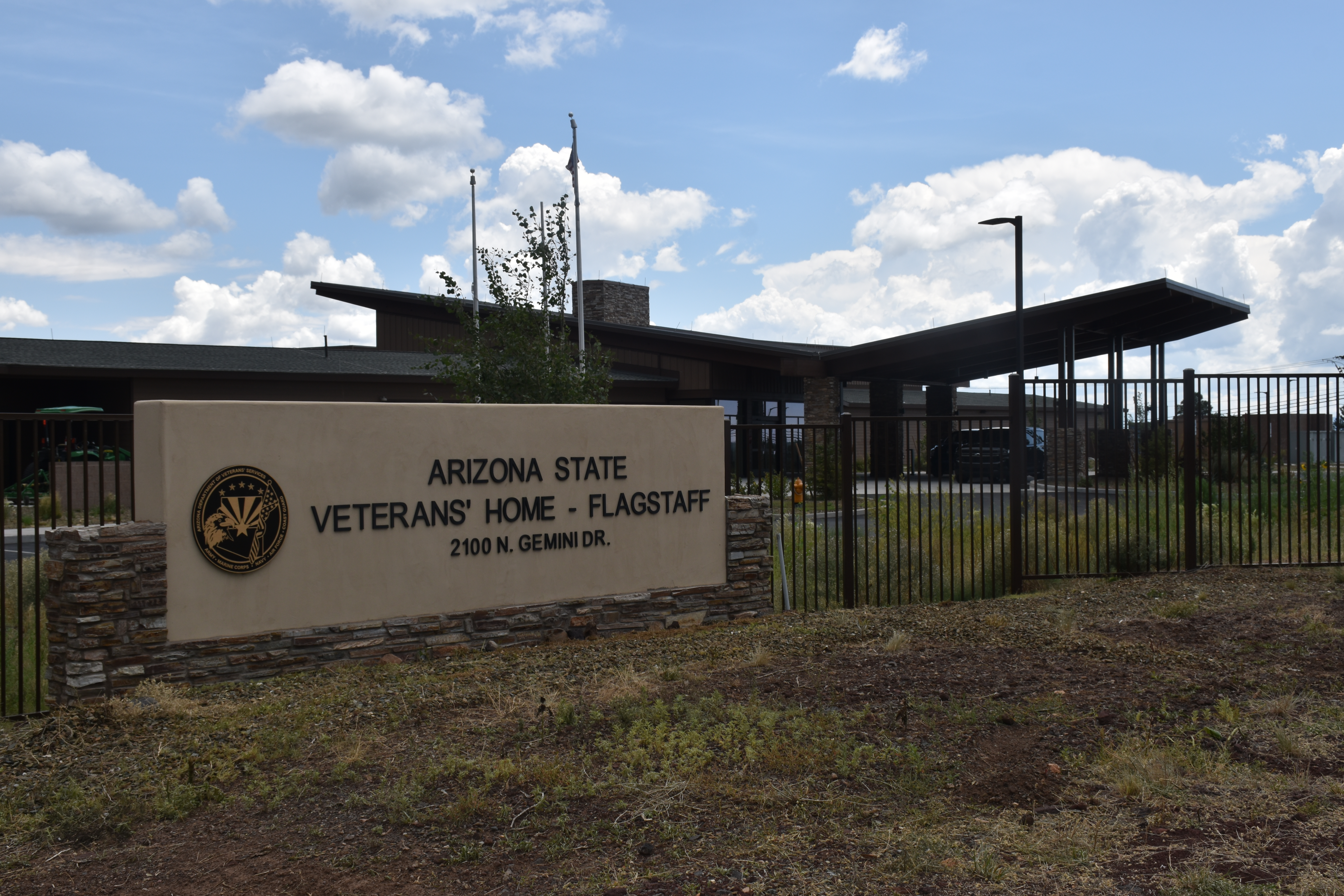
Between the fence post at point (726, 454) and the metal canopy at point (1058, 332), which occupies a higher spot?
the metal canopy at point (1058, 332)

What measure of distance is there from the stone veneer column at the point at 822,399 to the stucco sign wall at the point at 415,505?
57.0ft

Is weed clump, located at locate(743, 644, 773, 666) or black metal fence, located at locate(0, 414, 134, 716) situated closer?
black metal fence, located at locate(0, 414, 134, 716)

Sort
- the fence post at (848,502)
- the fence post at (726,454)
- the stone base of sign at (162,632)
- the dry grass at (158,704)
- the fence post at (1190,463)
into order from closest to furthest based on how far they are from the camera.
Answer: the dry grass at (158,704) → the stone base of sign at (162,632) → the fence post at (848,502) → the fence post at (726,454) → the fence post at (1190,463)

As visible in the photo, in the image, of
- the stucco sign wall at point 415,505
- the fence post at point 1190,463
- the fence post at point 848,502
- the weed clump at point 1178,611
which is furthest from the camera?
the fence post at point 1190,463

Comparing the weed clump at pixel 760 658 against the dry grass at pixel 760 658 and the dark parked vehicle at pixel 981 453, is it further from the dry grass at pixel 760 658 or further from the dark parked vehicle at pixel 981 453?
the dark parked vehicle at pixel 981 453

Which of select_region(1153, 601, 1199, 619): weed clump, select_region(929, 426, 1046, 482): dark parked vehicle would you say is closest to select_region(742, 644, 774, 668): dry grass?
select_region(929, 426, 1046, 482): dark parked vehicle

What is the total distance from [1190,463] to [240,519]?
1027 cm

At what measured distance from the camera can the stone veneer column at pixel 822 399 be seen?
27547 mm

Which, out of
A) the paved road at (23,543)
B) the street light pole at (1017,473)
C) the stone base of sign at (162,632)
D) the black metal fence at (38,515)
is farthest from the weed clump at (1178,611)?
the paved road at (23,543)

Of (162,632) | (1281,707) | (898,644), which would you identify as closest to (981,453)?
(898,644)

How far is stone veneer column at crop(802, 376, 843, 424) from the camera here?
27.5 meters

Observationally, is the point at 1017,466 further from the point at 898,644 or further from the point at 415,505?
the point at 415,505

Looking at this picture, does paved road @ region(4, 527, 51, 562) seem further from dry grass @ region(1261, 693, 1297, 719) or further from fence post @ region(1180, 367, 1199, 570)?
Answer: fence post @ region(1180, 367, 1199, 570)

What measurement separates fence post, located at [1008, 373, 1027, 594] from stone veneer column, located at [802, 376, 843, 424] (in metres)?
15.6
